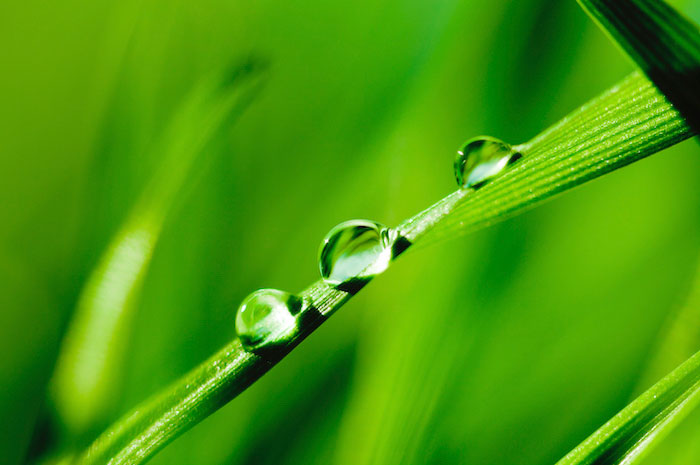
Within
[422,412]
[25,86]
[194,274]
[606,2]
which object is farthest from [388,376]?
[25,86]

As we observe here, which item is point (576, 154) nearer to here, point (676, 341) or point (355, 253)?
point (355, 253)

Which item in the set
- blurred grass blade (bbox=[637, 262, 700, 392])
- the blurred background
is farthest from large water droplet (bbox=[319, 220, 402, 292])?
blurred grass blade (bbox=[637, 262, 700, 392])

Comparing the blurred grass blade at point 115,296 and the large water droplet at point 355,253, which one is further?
the blurred grass blade at point 115,296

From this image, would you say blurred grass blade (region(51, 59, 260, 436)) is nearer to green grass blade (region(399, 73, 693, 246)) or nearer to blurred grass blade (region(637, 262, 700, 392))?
green grass blade (region(399, 73, 693, 246))

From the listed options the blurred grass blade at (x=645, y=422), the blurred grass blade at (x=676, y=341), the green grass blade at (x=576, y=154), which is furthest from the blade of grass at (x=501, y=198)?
the blurred grass blade at (x=676, y=341)

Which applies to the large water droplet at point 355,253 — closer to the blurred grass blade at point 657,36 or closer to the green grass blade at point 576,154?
the green grass blade at point 576,154
